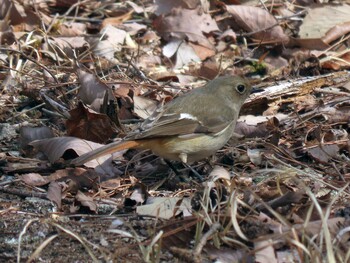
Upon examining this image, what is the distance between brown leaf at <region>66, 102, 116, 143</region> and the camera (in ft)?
18.7

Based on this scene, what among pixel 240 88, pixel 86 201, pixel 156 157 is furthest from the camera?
pixel 240 88

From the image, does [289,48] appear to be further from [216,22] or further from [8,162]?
[8,162]

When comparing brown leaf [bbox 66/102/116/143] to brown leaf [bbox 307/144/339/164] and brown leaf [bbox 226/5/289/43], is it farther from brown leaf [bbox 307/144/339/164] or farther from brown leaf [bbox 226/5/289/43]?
brown leaf [bbox 226/5/289/43]

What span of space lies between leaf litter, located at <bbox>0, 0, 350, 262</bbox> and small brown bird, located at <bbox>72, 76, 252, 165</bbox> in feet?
0.57

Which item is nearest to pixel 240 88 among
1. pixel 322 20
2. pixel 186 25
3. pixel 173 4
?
pixel 186 25

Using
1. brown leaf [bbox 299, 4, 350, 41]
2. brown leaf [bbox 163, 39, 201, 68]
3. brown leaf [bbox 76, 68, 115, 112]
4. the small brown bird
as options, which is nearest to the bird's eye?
the small brown bird

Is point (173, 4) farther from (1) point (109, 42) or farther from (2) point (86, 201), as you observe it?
(2) point (86, 201)

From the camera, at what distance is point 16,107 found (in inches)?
252

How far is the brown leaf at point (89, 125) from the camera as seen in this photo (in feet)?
18.7

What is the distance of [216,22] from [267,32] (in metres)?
0.61

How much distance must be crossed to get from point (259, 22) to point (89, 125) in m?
2.79

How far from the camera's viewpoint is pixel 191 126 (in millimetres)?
5797

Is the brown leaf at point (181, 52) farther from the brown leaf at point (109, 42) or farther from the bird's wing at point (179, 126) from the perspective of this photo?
the bird's wing at point (179, 126)

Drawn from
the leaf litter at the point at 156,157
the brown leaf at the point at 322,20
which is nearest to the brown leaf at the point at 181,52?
the leaf litter at the point at 156,157
